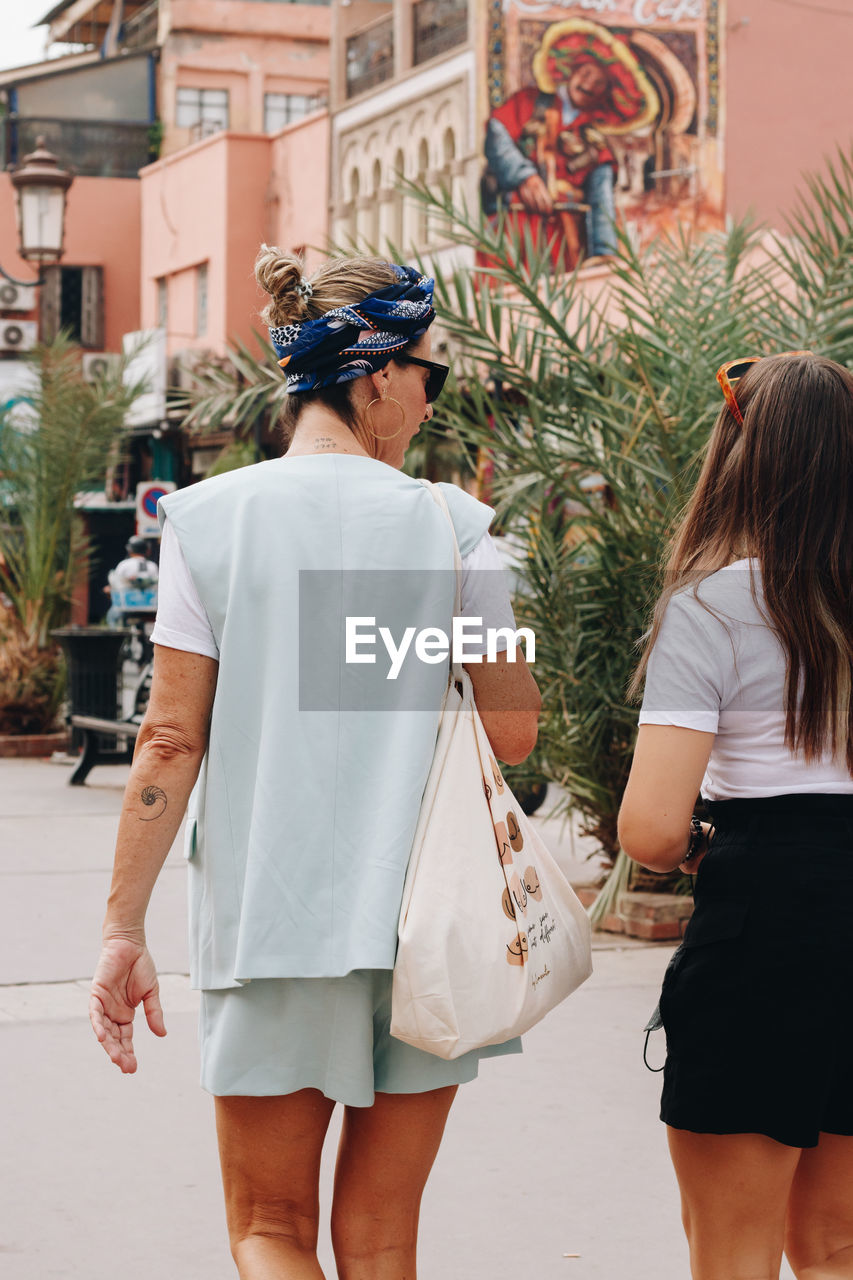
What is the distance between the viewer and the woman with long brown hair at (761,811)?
2.27 metres

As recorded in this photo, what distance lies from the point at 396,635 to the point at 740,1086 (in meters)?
0.76

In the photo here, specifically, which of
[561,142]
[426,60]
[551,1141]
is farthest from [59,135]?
[551,1141]

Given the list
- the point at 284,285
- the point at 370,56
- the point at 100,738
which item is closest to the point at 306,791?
the point at 284,285

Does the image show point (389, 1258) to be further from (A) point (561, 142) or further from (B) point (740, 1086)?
(A) point (561, 142)

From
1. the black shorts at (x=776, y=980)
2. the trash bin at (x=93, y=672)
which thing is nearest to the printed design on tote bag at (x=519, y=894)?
the black shorts at (x=776, y=980)

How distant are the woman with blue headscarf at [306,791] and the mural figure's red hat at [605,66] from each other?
2518cm

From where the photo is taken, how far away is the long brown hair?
7.48ft

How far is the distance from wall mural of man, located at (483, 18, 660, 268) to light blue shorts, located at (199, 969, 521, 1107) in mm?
24474

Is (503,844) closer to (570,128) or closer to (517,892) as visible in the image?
(517,892)

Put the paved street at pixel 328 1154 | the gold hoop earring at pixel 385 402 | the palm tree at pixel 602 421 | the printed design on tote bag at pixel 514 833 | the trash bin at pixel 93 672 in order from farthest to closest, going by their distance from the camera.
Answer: the trash bin at pixel 93 672
the palm tree at pixel 602 421
the paved street at pixel 328 1154
the gold hoop earring at pixel 385 402
the printed design on tote bag at pixel 514 833

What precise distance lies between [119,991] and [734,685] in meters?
0.97

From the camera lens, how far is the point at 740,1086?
227cm

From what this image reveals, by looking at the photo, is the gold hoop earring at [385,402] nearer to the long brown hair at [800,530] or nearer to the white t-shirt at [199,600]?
the white t-shirt at [199,600]

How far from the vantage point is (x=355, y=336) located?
2.38 meters
